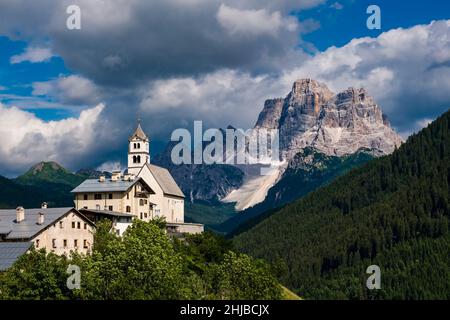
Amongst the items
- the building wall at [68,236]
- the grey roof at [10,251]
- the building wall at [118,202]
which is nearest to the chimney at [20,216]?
the building wall at [68,236]

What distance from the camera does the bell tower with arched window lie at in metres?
182

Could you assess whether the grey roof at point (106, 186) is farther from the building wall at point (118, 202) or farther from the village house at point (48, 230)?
the village house at point (48, 230)

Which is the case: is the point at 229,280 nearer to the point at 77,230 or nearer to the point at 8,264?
the point at 8,264

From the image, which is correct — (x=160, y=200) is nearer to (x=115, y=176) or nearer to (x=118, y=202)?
(x=115, y=176)

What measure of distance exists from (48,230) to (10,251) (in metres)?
12.9

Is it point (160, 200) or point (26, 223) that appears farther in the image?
point (160, 200)

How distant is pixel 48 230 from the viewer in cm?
11594

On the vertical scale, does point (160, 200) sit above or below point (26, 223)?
above

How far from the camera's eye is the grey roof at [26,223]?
113 meters

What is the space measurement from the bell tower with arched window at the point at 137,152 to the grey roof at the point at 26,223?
59.9 m

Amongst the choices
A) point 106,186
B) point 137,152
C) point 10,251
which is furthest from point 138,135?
point 10,251

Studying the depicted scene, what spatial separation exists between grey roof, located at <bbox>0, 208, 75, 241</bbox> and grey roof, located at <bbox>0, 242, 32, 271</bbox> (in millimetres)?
5576
